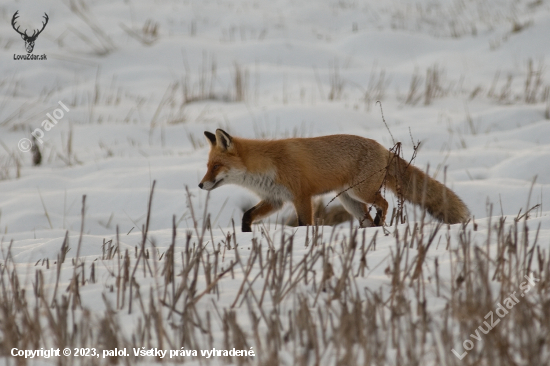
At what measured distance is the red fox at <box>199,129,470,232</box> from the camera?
240 inches

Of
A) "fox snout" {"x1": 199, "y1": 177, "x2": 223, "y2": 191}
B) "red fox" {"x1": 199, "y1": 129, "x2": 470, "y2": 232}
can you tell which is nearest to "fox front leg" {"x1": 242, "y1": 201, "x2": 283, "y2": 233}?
"red fox" {"x1": 199, "y1": 129, "x2": 470, "y2": 232}

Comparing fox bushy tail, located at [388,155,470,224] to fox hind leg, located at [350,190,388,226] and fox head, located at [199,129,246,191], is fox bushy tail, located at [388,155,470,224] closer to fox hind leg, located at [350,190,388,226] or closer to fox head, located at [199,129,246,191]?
fox hind leg, located at [350,190,388,226]

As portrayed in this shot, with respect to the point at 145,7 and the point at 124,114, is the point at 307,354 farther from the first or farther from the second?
the point at 145,7

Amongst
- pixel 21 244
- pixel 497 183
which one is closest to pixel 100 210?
pixel 21 244

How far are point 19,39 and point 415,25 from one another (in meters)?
12.1

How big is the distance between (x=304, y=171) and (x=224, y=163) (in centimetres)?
80

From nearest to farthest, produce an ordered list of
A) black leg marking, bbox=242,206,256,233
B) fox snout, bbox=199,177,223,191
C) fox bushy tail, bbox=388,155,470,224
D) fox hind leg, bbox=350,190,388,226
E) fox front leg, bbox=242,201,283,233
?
fox bushy tail, bbox=388,155,470,224 < fox snout, bbox=199,177,223,191 < fox hind leg, bbox=350,190,388,226 < black leg marking, bbox=242,206,256,233 < fox front leg, bbox=242,201,283,233

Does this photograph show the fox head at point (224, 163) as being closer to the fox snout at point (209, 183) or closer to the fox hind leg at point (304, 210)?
the fox snout at point (209, 183)

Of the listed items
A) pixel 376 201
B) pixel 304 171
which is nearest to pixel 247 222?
pixel 304 171

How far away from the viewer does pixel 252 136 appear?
1000 centimetres

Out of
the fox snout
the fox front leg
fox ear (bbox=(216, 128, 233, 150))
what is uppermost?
fox ear (bbox=(216, 128, 233, 150))

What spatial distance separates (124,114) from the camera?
38.1ft

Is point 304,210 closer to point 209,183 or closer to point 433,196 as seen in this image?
point 209,183

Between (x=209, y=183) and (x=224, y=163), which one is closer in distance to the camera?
(x=209, y=183)
